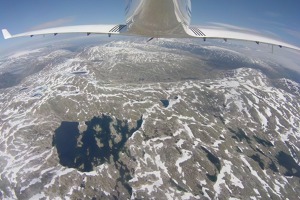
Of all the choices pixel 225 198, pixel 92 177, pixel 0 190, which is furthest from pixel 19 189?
pixel 225 198

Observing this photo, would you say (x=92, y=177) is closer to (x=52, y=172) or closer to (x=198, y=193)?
(x=52, y=172)

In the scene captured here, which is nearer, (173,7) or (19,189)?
(173,7)

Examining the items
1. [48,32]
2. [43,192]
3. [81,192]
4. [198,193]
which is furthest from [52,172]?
[48,32]

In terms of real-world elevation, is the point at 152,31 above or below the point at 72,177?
above

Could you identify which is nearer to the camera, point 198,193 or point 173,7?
point 173,7

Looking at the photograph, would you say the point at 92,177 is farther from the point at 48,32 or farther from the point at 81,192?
the point at 48,32

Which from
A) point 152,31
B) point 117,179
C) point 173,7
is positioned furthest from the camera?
point 117,179

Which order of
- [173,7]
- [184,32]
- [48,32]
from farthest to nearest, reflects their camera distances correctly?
[48,32] → [184,32] → [173,7]

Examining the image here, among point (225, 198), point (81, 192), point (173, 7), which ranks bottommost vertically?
point (225, 198)

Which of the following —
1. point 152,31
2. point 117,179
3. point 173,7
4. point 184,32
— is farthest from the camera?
point 117,179
